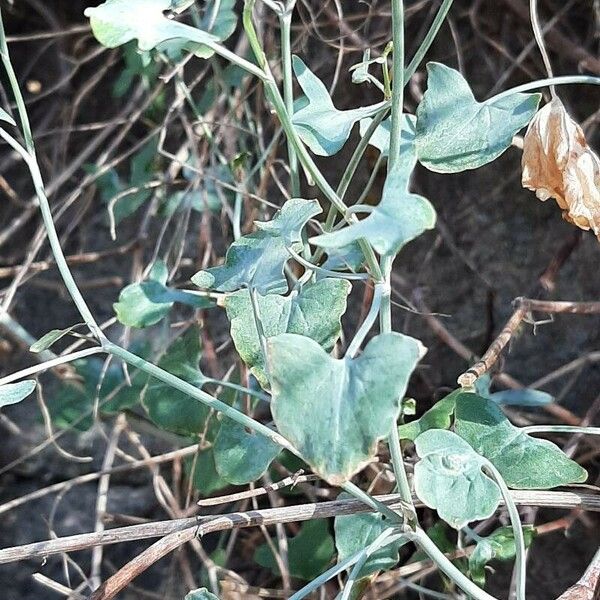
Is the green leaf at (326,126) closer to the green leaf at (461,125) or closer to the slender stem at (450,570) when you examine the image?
the green leaf at (461,125)

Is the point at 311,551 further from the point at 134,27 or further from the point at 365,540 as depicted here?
the point at 134,27

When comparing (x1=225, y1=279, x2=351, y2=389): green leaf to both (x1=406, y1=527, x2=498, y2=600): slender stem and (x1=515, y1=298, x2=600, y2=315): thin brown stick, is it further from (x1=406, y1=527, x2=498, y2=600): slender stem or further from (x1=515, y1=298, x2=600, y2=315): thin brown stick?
(x1=515, y1=298, x2=600, y2=315): thin brown stick

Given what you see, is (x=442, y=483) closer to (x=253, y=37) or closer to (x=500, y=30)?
(x=253, y=37)

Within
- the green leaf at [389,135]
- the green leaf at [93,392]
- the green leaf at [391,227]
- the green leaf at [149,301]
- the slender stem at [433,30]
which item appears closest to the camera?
the green leaf at [391,227]

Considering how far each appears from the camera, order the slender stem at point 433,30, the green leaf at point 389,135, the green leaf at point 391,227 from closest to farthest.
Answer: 1. the green leaf at point 391,227
2. the slender stem at point 433,30
3. the green leaf at point 389,135

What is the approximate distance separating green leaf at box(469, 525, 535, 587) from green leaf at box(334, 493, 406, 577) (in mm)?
61

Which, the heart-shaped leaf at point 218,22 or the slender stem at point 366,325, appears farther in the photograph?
the heart-shaped leaf at point 218,22

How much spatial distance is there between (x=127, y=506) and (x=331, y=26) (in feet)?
2.25

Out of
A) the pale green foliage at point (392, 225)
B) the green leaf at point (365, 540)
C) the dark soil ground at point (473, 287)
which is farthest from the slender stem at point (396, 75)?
the dark soil ground at point (473, 287)

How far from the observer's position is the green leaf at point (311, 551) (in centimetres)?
85

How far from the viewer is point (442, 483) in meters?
0.50

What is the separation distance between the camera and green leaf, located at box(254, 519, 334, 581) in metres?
0.85

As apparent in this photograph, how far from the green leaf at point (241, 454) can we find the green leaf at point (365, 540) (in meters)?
0.06

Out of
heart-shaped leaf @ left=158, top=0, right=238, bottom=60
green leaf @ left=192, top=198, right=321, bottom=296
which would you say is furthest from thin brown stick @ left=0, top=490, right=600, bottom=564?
heart-shaped leaf @ left=158, top=0, right=238, bottom=60
